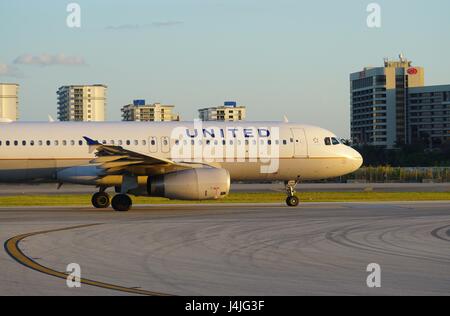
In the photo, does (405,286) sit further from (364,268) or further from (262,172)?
(262,172)

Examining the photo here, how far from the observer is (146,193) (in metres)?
29.4

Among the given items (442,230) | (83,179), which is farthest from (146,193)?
(442,230)

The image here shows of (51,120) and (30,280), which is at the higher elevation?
(51,120)

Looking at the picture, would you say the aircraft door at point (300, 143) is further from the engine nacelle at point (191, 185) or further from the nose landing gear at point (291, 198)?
the engine nacelle at point (191, 185)

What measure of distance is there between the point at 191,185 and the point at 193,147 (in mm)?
4591

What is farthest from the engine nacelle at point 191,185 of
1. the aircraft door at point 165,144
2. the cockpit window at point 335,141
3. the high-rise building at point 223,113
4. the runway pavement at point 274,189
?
the high-rise building at point 223,113

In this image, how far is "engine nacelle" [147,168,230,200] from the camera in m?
28.3

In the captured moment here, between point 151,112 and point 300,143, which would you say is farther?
point 151,112

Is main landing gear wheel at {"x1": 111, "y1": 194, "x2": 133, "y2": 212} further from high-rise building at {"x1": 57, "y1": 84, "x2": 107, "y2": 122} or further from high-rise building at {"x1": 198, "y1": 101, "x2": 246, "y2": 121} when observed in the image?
high-rise building at {"x1": 57, "y1": 84, "x2": 107, "y2": 122}

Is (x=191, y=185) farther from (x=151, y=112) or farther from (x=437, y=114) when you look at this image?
(x=437, y=114)

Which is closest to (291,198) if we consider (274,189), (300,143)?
(300,143)

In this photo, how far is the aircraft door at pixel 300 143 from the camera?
33.8 meters

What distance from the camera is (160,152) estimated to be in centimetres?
3272
